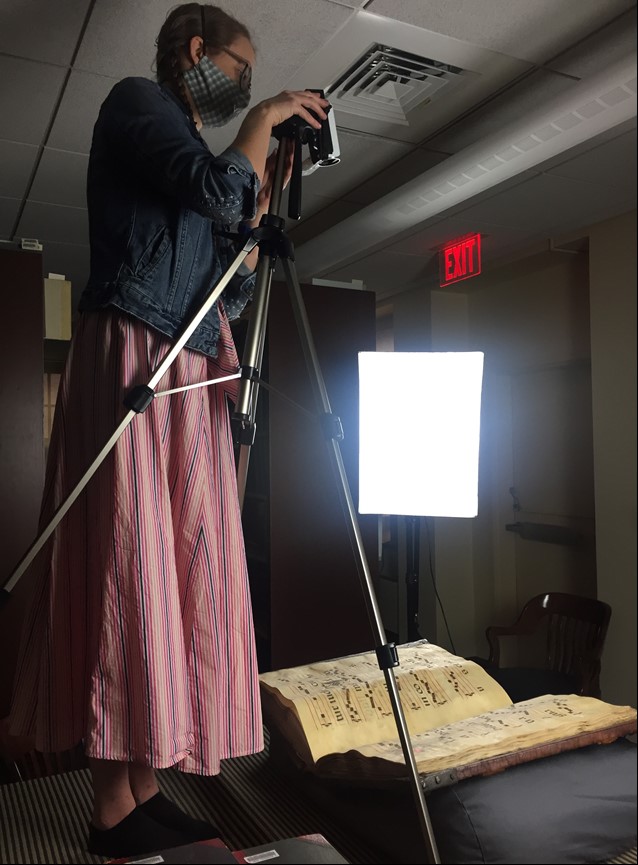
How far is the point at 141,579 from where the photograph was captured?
1056 millimetres

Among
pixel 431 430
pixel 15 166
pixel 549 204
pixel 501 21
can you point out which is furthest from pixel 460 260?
pixel 15 166

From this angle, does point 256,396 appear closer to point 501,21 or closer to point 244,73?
point 244,73

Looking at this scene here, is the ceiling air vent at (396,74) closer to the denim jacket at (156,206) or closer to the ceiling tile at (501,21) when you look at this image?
the ceiling tile at (501,21)

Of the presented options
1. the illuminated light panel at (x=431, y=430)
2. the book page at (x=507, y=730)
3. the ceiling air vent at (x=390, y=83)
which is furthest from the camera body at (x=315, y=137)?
the book page at (x=507, y=730)

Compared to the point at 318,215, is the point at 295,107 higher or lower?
higher

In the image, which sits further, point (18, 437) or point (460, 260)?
point (18, 437)

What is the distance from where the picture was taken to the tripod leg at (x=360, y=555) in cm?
92

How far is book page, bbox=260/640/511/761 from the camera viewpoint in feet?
3.30

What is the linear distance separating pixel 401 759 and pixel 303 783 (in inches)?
10.3

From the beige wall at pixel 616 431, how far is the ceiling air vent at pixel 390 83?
0.75 m

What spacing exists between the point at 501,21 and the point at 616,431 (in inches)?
45.1

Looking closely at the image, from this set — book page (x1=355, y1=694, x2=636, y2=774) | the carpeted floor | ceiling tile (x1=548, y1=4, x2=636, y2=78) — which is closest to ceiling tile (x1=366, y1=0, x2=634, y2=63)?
ceiling tile (x1=548, y1=4, x2=636, y2=78)

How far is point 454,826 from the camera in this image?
88 centimetres

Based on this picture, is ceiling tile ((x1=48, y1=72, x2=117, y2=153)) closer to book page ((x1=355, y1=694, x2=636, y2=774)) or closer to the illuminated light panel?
the illuminated light panel
